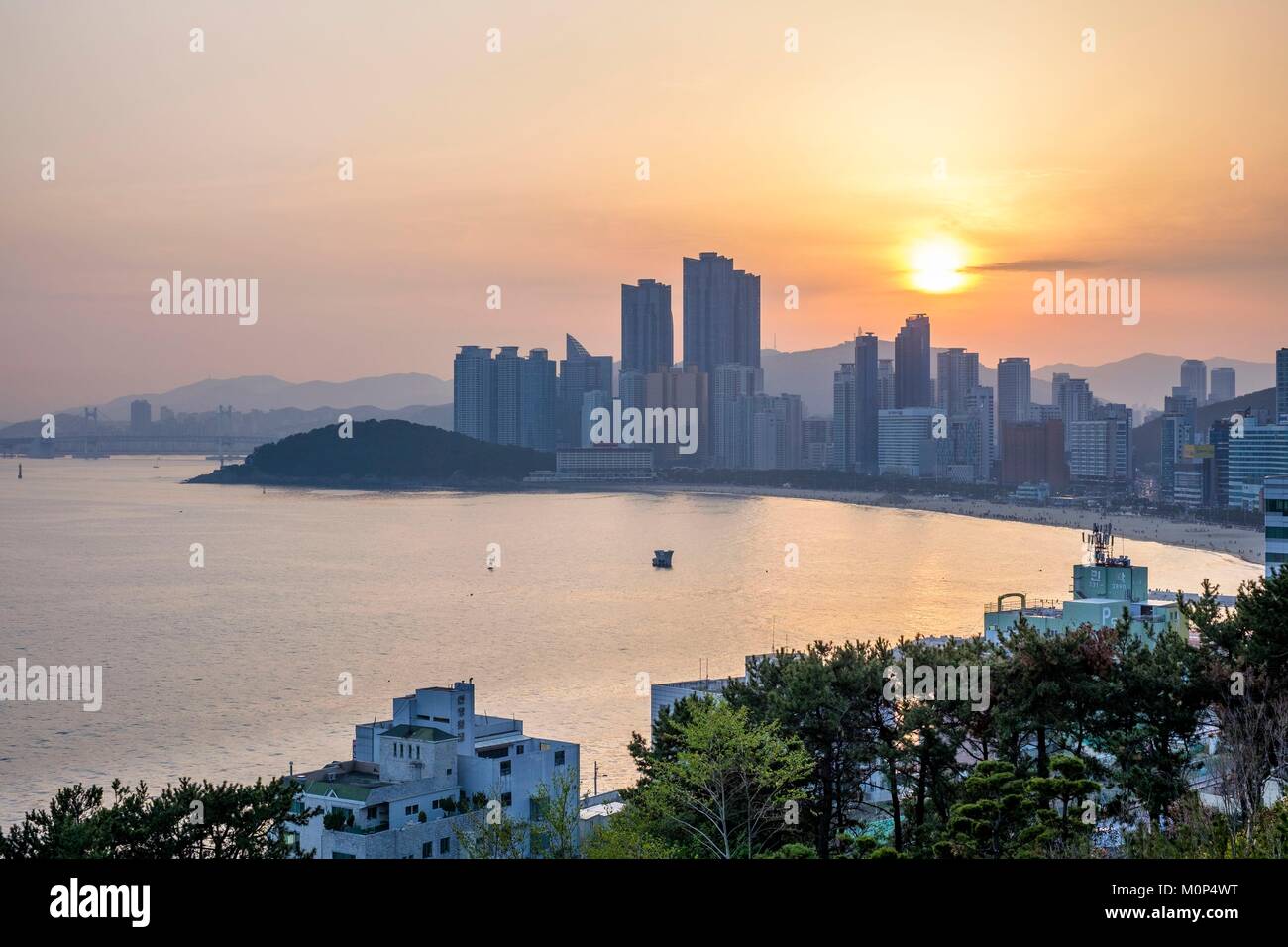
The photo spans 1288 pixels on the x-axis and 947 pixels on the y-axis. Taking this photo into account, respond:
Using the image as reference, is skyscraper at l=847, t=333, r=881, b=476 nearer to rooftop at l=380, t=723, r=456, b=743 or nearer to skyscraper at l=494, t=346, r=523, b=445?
skyscraper at l=494, t=346, r=523, b=445

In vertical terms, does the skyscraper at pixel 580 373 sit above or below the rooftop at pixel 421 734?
above

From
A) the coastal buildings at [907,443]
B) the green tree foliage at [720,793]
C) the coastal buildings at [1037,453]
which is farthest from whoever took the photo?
the coastal buildings at [907,443]

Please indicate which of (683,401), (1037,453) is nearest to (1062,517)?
(1037,453)

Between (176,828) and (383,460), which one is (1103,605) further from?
(383,460)

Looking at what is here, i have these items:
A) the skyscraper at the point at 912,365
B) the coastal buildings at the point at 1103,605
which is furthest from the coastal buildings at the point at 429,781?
the skyscraper at the point at 912,365

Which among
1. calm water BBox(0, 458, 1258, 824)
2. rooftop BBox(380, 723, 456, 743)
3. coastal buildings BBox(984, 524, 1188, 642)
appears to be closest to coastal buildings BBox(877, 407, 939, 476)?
calm water BBox(0, 458, 1258, 824)

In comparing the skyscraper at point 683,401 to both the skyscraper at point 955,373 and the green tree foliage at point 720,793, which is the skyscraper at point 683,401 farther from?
the green tree foliage at point 720,793
